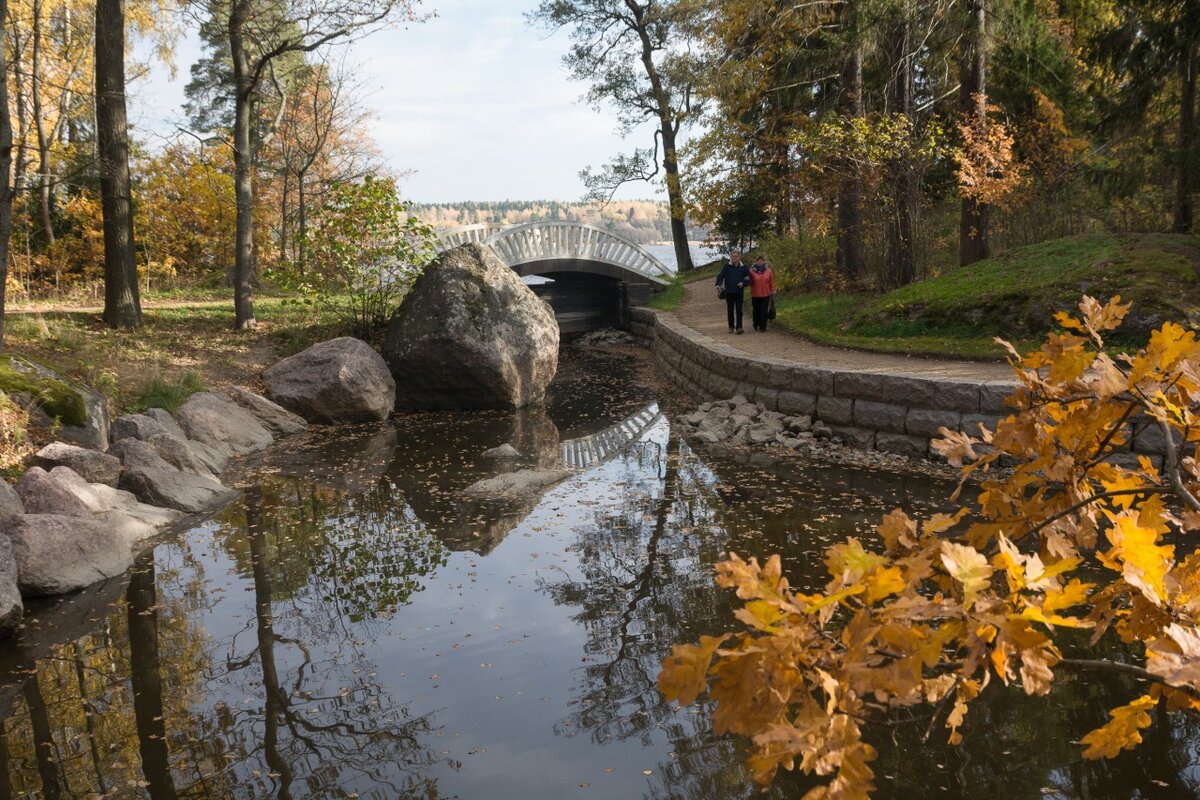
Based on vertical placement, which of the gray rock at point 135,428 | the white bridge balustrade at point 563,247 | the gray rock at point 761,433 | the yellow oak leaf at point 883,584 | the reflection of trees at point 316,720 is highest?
the white bridge balustrade at point 563,247

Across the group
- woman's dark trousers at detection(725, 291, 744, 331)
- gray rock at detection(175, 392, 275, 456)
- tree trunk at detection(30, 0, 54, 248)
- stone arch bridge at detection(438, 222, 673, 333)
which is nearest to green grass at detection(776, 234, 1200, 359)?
woman's dark trousers at detection(725, 291, 744, 331)

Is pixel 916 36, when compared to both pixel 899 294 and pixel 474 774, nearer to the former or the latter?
pixel 899 294

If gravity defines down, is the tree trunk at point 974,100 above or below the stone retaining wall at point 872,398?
above

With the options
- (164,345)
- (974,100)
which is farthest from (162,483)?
(974,100)

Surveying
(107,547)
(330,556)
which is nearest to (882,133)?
(330,556)

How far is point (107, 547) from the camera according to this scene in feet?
Result: 21.6

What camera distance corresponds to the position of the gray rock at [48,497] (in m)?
6.90

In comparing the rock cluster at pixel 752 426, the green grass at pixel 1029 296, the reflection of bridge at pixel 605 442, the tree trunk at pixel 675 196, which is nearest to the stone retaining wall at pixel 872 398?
the rock cluster at pixel 752 426

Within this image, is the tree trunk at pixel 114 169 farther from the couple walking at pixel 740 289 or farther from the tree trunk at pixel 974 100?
the tree trunk at pixel 974 100

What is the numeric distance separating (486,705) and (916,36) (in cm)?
1387

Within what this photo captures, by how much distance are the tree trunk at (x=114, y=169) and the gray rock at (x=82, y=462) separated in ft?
21.2

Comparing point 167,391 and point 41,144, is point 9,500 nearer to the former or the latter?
point 167,391

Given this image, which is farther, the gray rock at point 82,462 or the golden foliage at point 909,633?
the gray rock at point 82,462

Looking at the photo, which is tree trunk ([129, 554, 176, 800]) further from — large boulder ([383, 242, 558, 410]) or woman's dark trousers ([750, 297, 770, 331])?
woman's dark trousers ([750, 297, 770, 331])
